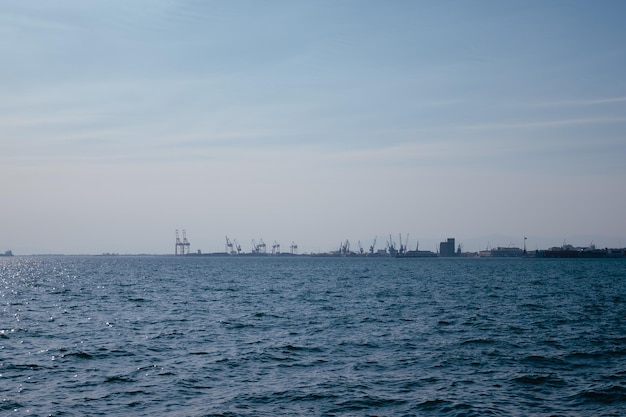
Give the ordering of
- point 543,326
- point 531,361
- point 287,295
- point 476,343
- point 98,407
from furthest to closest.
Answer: point 287,295
point 543,326
point 476,343
point 531,361
point 98,407

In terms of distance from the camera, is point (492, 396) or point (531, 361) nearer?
point (492, 396)

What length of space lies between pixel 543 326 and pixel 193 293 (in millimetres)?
52834

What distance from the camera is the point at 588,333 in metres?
47.7

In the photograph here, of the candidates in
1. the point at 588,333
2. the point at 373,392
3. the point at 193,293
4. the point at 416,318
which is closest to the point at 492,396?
the point at 373,392

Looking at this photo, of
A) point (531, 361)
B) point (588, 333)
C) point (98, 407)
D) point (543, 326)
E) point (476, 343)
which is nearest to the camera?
point (98, 407)

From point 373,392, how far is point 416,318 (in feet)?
94.2

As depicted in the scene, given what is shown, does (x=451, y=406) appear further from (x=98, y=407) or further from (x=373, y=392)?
(x=98, y=407)

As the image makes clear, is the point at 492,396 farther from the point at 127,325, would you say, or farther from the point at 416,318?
the point at 127,325

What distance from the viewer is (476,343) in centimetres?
4281

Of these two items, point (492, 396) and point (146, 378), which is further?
point (146, 378)

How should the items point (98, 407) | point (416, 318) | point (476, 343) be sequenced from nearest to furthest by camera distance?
point (98, 407) → point (476, 343) → point (416, 318)

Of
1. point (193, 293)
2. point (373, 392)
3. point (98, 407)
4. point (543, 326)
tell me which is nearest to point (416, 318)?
point (543, 326)

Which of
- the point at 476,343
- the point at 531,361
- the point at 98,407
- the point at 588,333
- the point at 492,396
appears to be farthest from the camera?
the point at 588,333

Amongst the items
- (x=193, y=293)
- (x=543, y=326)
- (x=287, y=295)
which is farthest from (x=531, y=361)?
(x=193, y=293)
